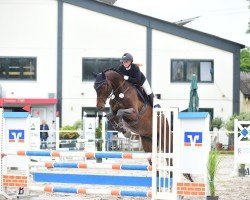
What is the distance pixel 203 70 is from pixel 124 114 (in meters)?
24.6

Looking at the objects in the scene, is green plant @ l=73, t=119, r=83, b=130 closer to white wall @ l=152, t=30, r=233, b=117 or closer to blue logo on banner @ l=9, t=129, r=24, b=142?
white wall @ l=152, t=30, r=233, b=117

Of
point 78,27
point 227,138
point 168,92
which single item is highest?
point 78,27

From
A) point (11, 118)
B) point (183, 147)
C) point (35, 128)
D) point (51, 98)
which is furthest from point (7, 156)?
point (51, 98)

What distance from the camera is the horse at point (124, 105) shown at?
33.4ft

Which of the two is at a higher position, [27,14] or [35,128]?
[27,14]

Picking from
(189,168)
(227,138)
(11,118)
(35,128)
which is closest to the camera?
(189,168)

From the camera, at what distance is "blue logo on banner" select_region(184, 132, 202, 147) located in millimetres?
8441

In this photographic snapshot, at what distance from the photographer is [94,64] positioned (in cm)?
3384

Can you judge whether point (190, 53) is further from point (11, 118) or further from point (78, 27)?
point (11, 118)

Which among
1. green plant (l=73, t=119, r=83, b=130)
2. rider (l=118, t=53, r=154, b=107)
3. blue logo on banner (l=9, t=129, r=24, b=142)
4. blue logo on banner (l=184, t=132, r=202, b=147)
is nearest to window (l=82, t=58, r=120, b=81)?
green plant (l=73, t=119, r=83, b=130)

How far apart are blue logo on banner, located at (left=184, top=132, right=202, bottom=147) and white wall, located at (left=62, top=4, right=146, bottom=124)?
25.1m

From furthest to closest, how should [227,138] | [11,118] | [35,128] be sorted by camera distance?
[227,138]
[35,128]
[11,118]

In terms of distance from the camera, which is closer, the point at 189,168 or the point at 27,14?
the point at 189,168

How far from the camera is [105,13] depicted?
3369cm
